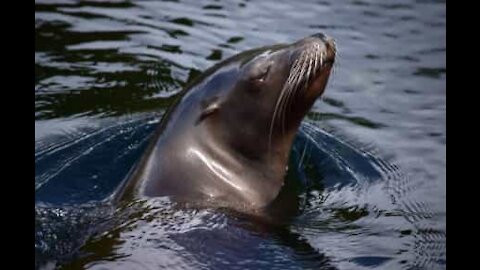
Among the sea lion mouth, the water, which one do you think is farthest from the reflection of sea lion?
the water

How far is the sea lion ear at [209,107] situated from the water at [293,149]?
0.71 metres

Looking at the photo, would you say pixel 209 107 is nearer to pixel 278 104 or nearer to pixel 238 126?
pixel 238 126

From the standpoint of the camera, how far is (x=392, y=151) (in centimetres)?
634

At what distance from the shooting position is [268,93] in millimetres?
5172

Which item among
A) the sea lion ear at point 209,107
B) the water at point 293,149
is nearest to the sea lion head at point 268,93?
the sea lion ear at point 209,107

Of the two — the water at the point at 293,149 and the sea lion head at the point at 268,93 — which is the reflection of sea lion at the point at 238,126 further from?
the water at the point at 293,149

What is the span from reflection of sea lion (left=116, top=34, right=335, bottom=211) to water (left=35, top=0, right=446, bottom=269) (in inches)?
10.4

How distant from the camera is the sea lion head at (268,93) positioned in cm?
503

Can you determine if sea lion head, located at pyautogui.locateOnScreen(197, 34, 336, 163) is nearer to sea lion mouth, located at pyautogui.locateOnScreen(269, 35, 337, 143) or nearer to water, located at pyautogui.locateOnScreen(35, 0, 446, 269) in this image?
sea lion mouth, located at pyautogui.locateOnScreen(269, 35, 337, 143)

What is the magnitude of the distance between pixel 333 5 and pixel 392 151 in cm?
336

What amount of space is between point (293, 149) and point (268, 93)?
1057 mm

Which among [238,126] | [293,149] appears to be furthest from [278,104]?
[293,149]

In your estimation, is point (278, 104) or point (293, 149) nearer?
point (278, 104)
